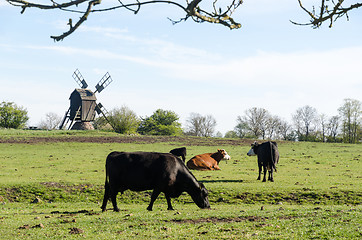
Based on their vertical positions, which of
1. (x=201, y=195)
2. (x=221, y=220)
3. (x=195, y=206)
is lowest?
(x=195, y=206)

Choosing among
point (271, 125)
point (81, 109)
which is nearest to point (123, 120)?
point (81, 109)

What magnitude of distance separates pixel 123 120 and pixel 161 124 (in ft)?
59.5

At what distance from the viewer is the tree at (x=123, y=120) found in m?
83.3

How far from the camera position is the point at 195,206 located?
52.9ft

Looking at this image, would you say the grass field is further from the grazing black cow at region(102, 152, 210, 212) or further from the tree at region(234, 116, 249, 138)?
the tree at region(234, 116, 249, 138)

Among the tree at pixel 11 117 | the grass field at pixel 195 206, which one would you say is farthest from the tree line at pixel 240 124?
the grass field at pixel 195 206

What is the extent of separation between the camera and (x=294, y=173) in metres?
25.8

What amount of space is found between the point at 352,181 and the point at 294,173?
4.37m

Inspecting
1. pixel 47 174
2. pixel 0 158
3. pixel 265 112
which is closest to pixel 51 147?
pixel 0 158

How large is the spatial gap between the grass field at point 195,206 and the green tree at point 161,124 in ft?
210

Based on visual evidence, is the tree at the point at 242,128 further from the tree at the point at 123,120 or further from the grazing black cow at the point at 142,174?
the grazing black cow at the point at 142,174

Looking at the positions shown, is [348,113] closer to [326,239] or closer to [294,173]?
[294,173]

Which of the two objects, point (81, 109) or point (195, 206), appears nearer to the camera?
point (195, 206)

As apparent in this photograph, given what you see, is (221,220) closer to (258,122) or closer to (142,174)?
(142,174)
